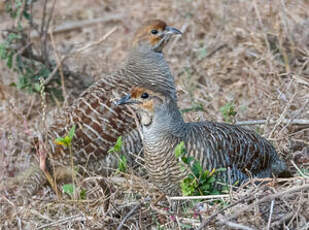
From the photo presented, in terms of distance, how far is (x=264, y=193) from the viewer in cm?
369

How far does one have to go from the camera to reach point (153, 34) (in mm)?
5867

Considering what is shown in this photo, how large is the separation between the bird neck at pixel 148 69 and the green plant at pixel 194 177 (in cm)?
140

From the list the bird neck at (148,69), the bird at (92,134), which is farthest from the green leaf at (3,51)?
the bird neck at (148,69)

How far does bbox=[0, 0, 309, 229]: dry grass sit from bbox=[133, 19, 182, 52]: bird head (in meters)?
0.54

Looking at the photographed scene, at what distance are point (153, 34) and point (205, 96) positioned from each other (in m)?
1.13

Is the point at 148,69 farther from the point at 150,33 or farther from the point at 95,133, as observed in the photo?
the point at 95,133

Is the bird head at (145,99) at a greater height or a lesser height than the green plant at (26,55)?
greater

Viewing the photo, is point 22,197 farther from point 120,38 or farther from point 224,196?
point 120,38

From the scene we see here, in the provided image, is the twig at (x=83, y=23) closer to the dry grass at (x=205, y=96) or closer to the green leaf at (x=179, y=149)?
the dry grass at (x=205, y=96)

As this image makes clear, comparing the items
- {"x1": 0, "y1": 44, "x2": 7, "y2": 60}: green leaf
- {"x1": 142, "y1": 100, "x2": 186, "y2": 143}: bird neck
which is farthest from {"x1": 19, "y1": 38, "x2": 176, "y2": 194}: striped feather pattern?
{"x1": 0, "y1": 44, "x2": 7, "y2": 60}: green leaf

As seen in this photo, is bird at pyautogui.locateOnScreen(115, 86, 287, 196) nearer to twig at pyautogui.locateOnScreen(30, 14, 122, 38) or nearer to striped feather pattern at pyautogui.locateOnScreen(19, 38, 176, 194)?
striped feather pattern at pyautogui.locateOnScreen(19, 38, 176, 194)

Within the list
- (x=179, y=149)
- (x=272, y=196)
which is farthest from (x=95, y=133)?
(x=272, y=196)

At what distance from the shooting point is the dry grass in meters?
3.75

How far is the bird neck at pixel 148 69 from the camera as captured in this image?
218 inches
